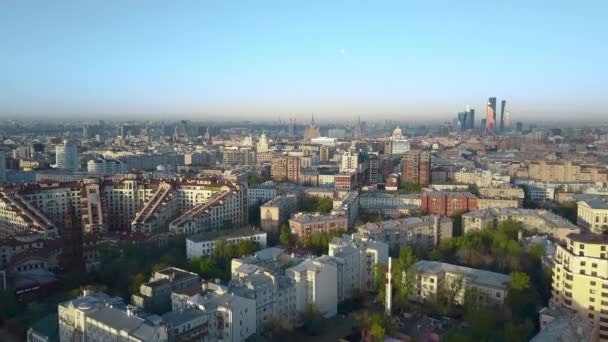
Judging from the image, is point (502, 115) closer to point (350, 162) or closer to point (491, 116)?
point (491, 116)

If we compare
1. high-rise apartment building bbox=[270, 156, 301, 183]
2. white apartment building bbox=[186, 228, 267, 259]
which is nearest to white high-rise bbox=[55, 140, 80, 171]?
high-rise apartment building bbox=[270, 156, 301, 183]

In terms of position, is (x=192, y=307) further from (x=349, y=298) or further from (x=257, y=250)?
(x=257, y=250)

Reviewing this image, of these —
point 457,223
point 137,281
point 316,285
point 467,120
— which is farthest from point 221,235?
point 467,120

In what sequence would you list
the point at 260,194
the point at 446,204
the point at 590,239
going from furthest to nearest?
the point at 260,194 < the point at 446,204 < the point at 590,239

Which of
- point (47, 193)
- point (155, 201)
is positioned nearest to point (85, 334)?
point (155, 201)

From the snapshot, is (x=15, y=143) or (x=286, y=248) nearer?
(x=286, y=248)

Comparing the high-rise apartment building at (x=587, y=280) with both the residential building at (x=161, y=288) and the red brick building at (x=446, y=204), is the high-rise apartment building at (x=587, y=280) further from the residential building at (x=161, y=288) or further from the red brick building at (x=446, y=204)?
the red brick building at (x=446, y=204)

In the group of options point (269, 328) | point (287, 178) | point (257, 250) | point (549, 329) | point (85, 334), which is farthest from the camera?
point (287, 178)
